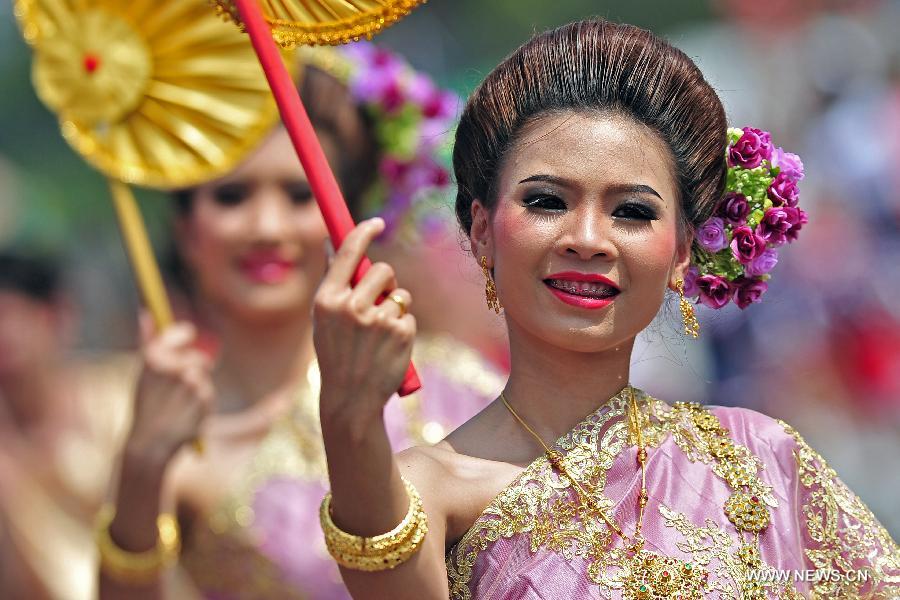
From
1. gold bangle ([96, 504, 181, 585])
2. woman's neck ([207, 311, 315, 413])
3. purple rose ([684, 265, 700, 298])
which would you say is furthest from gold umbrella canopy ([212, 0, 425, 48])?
woman's neck ([207, 311, 315, 413])

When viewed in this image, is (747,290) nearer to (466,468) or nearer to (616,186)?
(616,186)

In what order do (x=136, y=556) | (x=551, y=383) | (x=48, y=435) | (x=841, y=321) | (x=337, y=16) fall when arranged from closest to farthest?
(x=337, y=16) → (x=551, y=383) → (x=136, y=556) → (x=48, y=435) → (x=841, y=321)

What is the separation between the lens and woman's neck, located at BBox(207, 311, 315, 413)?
4.75 m

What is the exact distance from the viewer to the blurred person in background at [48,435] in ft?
18.9

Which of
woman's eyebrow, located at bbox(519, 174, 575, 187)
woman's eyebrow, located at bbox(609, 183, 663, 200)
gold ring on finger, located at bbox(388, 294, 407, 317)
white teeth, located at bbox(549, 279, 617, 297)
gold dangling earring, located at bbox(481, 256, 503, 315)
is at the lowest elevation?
gold dangling earring, located at bbox(481, 256, 503, 315)

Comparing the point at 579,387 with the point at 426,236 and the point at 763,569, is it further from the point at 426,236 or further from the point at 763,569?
the point at 426,236

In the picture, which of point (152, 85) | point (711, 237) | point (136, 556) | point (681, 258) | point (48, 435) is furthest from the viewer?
point (48, 435)

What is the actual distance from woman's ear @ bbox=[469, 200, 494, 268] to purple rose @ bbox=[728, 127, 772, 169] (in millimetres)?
508

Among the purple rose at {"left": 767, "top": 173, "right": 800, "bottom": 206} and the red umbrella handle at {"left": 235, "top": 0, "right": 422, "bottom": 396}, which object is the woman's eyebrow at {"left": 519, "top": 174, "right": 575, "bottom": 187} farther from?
the purple rose at {"left": 767, "top": 173, "right": 800, "bottom": 206}

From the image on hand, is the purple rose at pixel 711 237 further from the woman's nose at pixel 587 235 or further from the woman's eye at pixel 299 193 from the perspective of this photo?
the woman's eye at pixel 299 193

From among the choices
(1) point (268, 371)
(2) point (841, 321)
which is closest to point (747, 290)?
(1) point (268, 371)

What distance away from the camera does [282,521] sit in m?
4.44

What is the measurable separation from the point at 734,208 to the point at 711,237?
8cm

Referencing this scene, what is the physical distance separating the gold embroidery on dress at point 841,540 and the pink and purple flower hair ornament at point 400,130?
2.44m
